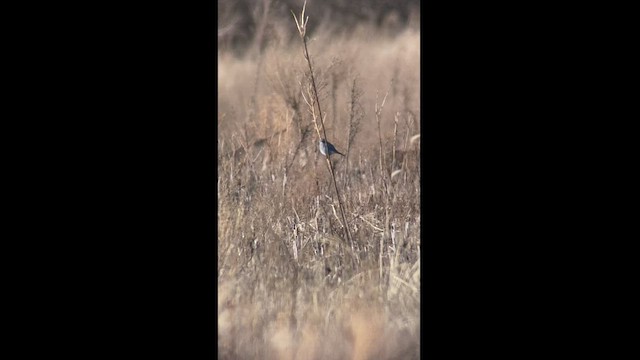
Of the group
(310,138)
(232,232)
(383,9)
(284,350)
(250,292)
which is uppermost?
(383,9)

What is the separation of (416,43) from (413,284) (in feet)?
3.23

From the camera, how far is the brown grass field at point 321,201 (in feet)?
12.5

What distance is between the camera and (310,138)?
3.88 meters

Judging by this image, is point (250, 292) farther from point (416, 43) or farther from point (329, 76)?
point (416, 43)

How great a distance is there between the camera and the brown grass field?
3814mm

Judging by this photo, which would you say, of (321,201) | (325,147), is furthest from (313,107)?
(321,201)

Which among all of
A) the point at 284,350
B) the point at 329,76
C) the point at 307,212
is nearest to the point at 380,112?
the point at 329,76

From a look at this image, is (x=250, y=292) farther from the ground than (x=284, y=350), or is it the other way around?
(x=250, y=292)

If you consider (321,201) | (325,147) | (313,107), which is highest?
(313,107)

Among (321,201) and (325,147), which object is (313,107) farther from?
(321,201)

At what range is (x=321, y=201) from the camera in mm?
3865

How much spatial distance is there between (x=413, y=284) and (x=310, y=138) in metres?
0.74

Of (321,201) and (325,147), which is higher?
(325,147)

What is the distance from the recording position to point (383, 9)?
12.6ft
